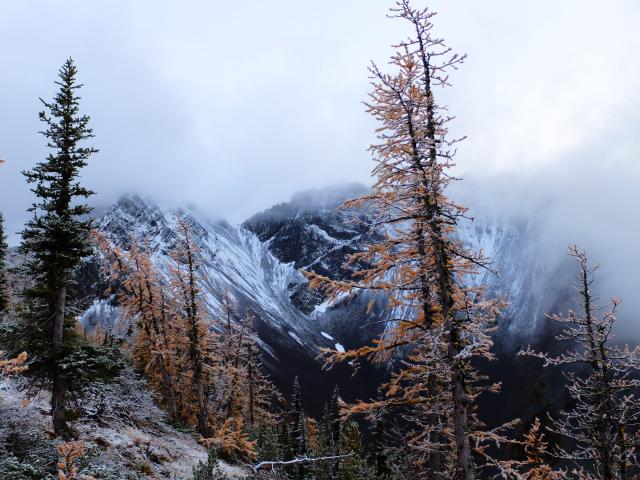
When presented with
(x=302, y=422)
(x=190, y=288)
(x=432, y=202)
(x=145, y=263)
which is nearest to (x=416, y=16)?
(x=432, y=202)

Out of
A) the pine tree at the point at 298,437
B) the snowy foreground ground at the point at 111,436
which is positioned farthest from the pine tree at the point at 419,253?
the pine tree at the point at 298,437

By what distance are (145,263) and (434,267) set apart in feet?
71.3

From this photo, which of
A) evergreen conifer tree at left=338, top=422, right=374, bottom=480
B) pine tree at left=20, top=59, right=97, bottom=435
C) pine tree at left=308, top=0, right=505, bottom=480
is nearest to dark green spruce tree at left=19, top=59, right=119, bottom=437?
pine tree at left=20, top=59, right=97, bottom=435

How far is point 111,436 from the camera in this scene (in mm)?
15891

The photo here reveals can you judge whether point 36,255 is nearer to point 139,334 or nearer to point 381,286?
point 381,286

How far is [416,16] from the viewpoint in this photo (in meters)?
10.3

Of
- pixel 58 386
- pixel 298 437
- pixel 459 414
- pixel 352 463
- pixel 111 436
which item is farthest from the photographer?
pixel 298 437

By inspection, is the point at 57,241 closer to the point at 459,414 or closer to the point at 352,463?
the point at 459,414

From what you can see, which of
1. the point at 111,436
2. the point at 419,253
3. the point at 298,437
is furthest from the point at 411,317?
the point at 298,437

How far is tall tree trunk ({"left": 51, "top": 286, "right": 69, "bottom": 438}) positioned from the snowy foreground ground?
1.34 feet

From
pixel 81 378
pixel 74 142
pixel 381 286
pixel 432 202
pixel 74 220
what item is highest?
pixel 74 142

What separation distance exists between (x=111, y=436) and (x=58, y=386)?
3103 millimetres

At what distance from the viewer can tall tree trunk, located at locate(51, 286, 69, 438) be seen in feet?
45.5

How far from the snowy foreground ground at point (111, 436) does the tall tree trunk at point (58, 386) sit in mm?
410
